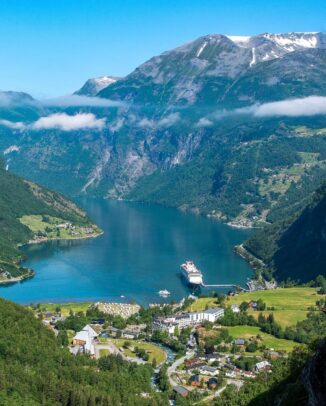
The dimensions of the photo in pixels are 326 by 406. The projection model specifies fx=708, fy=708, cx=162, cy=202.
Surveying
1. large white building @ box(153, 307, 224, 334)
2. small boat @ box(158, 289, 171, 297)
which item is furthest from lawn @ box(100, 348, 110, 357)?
small boat @ box(158, 289, 171, 297)

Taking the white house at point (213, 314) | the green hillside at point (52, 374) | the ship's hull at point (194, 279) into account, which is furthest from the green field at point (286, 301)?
the green hillside at point (52, 374)

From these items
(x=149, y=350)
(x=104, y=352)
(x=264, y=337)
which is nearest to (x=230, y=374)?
(x=149, y=350)

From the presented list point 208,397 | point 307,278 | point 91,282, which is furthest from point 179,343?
point 307,278

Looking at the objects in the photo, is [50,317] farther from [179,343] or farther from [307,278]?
[307,278]

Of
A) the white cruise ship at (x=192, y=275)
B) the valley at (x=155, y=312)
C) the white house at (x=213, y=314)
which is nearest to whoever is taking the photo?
the valley at (x=155, y=312)

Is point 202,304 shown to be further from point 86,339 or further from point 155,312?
point 86,339

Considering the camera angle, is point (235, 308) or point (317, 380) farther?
point (235, 308)

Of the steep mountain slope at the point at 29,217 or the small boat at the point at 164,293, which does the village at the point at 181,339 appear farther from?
the steep mountain slope at the point at 29,217
